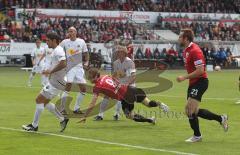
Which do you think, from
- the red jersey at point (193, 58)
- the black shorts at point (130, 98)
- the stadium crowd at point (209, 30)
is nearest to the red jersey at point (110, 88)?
the black shorts at point (130, 98)

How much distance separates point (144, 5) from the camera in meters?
65.6

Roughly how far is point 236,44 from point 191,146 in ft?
162

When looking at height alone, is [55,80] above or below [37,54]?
above

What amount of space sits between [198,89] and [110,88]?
3564mm

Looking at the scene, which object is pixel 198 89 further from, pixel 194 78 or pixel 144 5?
pixel 144 5

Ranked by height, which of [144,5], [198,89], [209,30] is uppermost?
[198,89]

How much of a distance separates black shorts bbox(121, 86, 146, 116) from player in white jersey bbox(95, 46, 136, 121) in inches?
30.0

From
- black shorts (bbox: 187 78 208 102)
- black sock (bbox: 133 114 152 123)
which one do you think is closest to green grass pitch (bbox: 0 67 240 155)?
black sock (bbox: 133 114 152 123)

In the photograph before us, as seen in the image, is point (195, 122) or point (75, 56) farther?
point (75, 56)

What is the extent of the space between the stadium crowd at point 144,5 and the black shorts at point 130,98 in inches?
1671

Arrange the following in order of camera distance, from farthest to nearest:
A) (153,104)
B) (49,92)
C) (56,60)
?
(153,104) < (56,60) < (49,92)

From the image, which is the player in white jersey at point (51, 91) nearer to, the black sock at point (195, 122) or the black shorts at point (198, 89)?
the black sock at point (195, 122)

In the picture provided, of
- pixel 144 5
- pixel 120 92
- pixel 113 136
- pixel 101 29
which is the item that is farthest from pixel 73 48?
pixel 144 5

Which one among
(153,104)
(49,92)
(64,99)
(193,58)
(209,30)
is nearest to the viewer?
(193,58)
